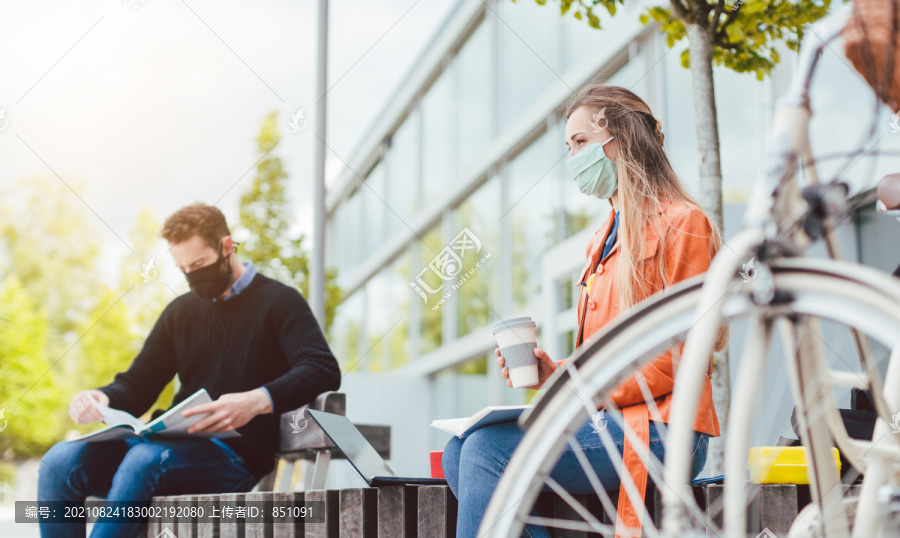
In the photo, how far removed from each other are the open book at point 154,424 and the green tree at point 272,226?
5032 millimetres

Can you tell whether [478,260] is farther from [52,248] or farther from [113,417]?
[52,248]

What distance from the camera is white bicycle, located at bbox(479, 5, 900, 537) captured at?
36.6 inches

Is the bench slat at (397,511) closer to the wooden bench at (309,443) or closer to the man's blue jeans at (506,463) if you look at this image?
the man's blue jeans at (506,463)

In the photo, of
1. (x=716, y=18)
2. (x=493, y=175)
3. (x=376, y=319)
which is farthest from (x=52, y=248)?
(x=716, y=18)

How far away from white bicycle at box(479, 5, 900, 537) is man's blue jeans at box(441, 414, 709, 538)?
584 millimetres

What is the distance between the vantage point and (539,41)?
11.4m

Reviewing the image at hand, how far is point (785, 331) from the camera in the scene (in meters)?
1.00

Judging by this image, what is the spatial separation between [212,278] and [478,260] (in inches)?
359

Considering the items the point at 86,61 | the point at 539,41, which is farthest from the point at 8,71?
the point at 539,41

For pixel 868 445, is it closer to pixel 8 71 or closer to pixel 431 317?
pixel 8 71

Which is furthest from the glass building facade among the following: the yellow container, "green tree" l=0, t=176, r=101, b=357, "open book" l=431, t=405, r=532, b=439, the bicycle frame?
"green tree" l=0, t=176, r=101, b=357

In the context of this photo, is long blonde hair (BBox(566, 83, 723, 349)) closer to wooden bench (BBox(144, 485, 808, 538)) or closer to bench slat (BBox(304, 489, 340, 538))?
wooden bench (BBox(144, 485, 808, 538))

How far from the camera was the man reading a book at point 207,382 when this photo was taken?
2795mm

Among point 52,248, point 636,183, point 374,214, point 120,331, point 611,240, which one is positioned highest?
point 374,214
